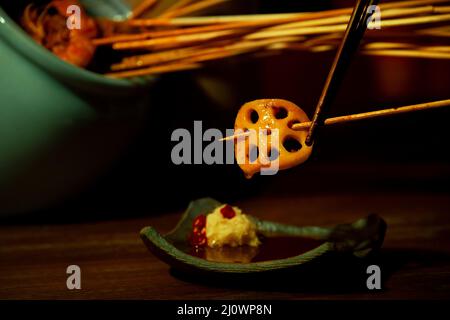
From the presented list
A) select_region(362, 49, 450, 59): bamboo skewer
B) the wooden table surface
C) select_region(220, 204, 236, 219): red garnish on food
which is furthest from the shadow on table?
select_region(362, 49, 450, 59): bamboo skewer

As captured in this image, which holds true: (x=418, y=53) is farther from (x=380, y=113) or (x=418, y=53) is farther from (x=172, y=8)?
(x=172, y=8)

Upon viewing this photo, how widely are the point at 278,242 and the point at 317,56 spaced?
1.34 meters

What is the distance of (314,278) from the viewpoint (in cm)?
66

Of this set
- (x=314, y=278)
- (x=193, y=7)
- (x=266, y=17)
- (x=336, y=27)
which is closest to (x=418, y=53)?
(x=336, y=27)

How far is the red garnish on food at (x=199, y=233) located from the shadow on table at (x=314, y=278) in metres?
0.06

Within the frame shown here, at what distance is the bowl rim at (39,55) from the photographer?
0.97 m

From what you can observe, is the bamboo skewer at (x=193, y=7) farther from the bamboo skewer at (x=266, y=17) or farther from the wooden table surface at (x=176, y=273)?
the wooden table surface at (x=176, y=273)

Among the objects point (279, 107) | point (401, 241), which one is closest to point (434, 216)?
point (401, 241)

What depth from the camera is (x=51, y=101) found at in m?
1.00

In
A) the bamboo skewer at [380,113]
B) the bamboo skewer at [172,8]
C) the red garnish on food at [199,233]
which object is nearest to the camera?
the bamboo skewer at [380,113]

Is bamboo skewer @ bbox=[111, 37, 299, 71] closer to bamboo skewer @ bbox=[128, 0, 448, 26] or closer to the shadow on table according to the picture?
bamboo skewer @ bbox=[128, 0, 448, 26]

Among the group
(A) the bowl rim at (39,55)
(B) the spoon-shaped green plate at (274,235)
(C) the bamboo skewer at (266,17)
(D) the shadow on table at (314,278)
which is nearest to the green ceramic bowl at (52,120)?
(A) the bowl rim at (39,55)

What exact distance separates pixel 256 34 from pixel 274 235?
0.32 metres

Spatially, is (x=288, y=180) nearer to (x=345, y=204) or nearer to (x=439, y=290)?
(x=345, y=204)
